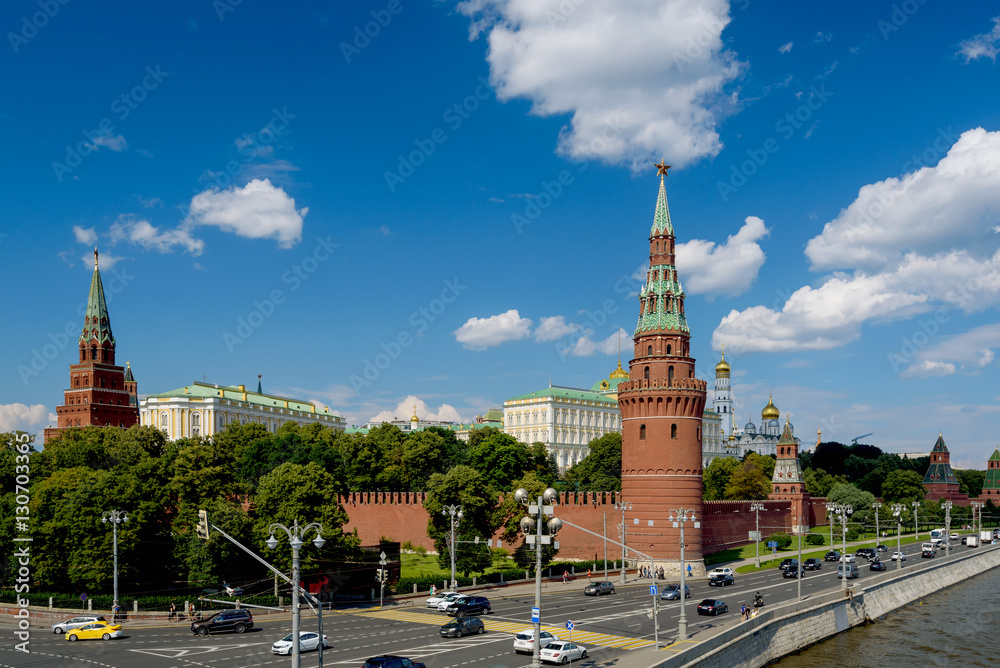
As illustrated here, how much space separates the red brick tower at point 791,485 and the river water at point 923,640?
4625 cm

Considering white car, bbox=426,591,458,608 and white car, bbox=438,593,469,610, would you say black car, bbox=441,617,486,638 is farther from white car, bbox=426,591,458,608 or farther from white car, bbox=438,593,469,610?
white car, bbox=426,591,458,608

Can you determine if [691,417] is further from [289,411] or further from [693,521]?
[289,411]

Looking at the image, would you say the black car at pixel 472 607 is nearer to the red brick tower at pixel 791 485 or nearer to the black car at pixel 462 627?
the black car at pixel 462 627

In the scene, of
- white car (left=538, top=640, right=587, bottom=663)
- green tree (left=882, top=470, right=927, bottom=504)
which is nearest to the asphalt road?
white car (left=538, top=640, right=587, bottom=663)

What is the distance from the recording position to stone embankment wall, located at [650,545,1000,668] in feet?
153

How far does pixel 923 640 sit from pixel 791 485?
68.9 meters

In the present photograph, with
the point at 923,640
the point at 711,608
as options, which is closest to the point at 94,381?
→ the point at 711,608

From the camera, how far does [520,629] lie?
2094 inches

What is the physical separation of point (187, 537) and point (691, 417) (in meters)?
47.6

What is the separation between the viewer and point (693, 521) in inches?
3233

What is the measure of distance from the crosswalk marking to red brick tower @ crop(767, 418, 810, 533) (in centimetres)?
→ 8326

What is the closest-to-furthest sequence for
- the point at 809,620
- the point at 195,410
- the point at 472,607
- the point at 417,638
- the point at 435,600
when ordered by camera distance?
the point at 417,638 → the point at 472,607 → the point at 809,620 → the point at 435,600 → the point at 195,410

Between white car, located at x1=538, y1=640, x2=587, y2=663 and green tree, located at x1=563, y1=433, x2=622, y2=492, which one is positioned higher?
green tree, located at x1=563, y1=433, x2=622, y2=492

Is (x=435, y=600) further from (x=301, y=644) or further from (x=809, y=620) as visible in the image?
(x=809, y=620)
